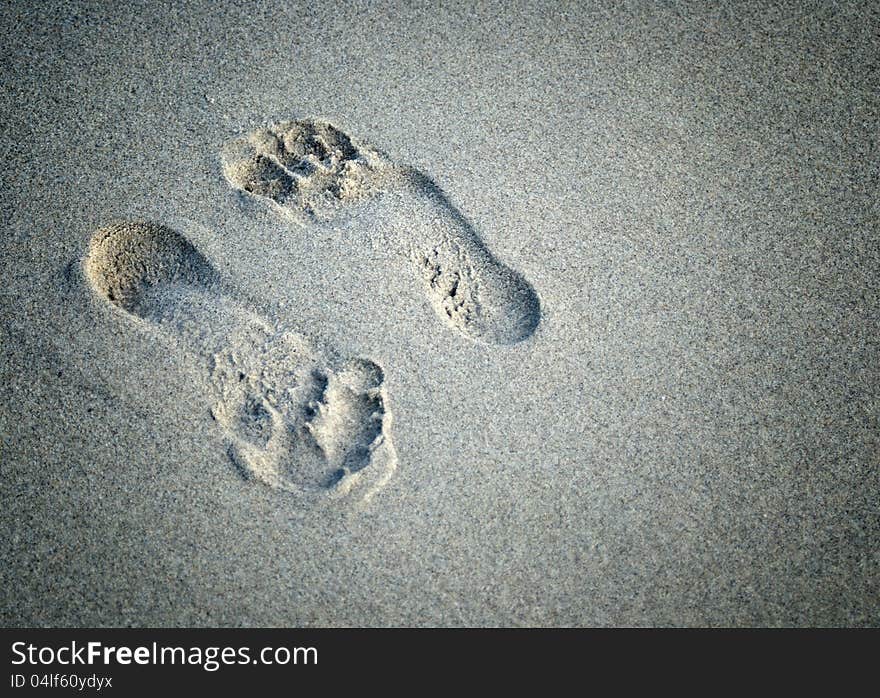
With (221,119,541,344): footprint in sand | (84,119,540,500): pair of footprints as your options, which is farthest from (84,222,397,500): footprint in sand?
(221,119,541,344): footprint in sand

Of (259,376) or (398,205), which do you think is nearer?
(259,376)

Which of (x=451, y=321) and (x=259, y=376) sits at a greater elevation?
(x=451, y=321)

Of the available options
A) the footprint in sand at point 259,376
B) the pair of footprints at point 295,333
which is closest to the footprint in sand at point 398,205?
the pair of footprints at point 295,333

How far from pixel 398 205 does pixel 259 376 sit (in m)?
0.50

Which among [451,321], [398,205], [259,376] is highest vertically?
[398,205]

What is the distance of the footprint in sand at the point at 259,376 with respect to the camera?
1283 millimetres

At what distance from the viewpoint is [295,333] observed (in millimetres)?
1390

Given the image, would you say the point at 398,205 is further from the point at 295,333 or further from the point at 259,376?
the point at 259,376

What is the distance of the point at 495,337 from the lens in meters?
1.41

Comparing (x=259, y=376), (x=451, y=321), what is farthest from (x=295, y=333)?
(x=451, y=321)

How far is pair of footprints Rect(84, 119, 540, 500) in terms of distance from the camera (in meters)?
1.29

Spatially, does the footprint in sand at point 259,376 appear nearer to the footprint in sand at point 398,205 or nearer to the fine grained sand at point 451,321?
the fine grained sand at point 451,321
